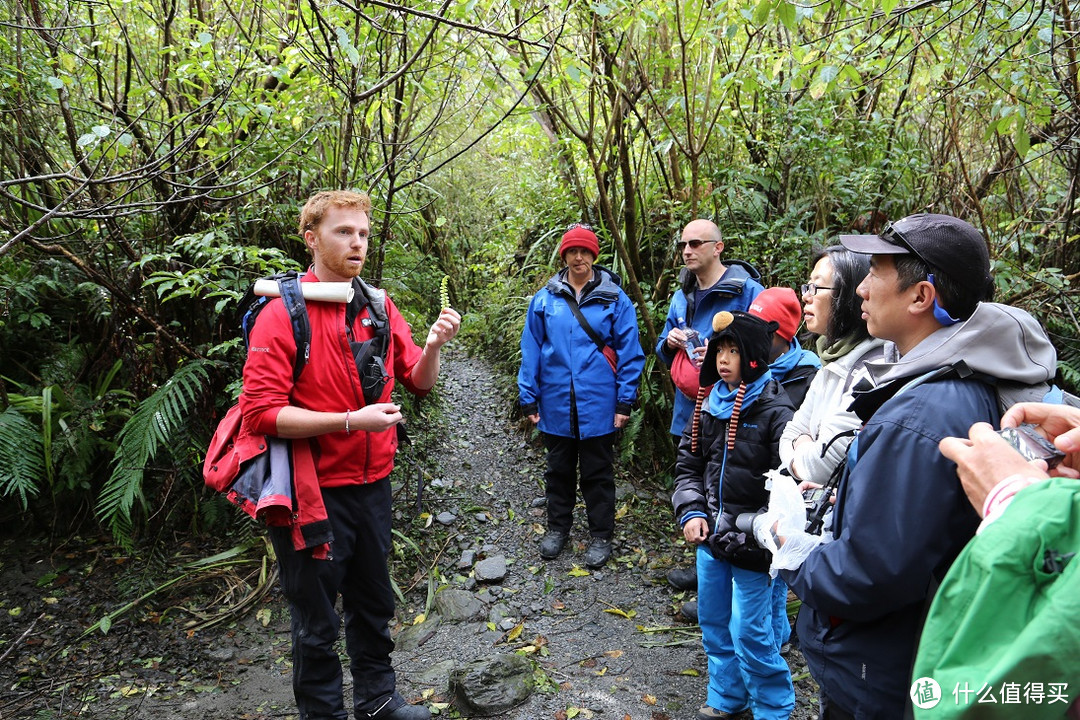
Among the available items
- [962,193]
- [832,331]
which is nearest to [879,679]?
[832,331]

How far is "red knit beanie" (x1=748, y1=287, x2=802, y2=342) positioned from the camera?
3.19 metres

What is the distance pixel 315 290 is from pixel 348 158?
259cm

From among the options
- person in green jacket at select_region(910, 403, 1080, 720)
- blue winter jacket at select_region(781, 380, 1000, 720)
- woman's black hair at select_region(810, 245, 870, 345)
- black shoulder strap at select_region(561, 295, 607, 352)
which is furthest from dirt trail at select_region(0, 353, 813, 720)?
person in green jacket at select_region(910, 403, 1080, 720)

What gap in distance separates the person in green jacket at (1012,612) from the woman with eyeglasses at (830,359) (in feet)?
3.05

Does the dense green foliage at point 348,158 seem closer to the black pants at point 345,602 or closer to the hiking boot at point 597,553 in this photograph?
the hiking boot at point 597,553

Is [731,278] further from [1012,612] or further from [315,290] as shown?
[1012,612]

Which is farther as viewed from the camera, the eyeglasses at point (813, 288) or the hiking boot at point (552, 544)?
the hiking boot at point (552, 544)

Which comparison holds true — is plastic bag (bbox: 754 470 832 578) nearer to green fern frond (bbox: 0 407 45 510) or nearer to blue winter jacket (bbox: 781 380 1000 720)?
blue winter jacket (bbox: 781 380 1000 720)

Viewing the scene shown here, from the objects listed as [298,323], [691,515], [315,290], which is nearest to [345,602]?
[298,323]

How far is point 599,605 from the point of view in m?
4.56

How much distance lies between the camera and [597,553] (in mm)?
5051

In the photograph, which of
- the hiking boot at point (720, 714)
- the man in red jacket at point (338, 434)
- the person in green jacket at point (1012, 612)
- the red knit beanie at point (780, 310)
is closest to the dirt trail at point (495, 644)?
the hiking boot at point (720, 714)

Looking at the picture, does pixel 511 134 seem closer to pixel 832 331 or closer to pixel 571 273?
pixel 571 273

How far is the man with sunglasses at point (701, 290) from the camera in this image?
4.54 meters
